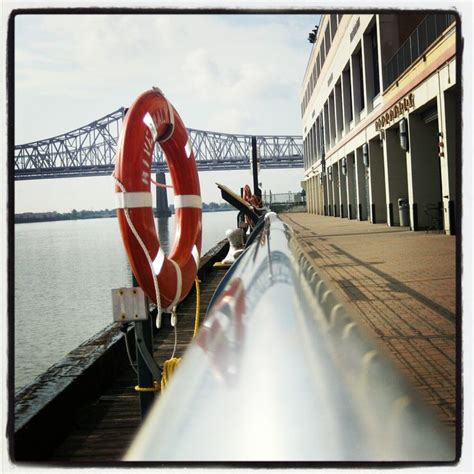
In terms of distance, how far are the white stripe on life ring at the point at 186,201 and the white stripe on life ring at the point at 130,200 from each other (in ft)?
2.94

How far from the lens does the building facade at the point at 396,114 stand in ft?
34.9

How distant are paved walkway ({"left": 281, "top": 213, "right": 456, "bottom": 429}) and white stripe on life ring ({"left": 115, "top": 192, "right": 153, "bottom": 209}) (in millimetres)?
963

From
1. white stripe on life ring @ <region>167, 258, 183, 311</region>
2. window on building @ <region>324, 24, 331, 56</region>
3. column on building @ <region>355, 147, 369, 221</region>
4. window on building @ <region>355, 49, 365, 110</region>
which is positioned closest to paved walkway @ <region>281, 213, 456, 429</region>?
white stripe on life ring @ <region>167, 258, 183, 311</region>

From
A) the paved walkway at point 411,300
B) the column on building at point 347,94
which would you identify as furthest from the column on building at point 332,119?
the paved walkway at point 411,300

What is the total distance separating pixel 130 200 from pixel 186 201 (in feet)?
3.17

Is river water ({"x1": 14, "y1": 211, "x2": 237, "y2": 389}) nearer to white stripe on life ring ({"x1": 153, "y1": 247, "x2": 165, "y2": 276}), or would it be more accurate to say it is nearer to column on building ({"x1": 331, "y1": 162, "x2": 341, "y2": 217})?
white stripe on life ring ({"x1": 153, "y1": 247, "x2": 165, "y2": 276})

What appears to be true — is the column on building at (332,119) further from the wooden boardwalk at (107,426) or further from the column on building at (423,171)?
the wooden boardwalk at (107,426)

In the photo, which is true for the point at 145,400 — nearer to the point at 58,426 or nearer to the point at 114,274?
the point at 58,426

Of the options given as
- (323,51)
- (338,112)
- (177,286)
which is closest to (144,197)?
(177,286)

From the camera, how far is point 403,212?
15352 mm

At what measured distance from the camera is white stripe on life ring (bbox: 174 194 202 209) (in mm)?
3020

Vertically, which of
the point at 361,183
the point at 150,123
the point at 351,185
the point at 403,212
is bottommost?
the point at 150,123

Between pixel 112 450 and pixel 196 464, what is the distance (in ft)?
6.27

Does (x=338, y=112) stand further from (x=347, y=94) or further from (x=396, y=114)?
(x=396, y=114)
